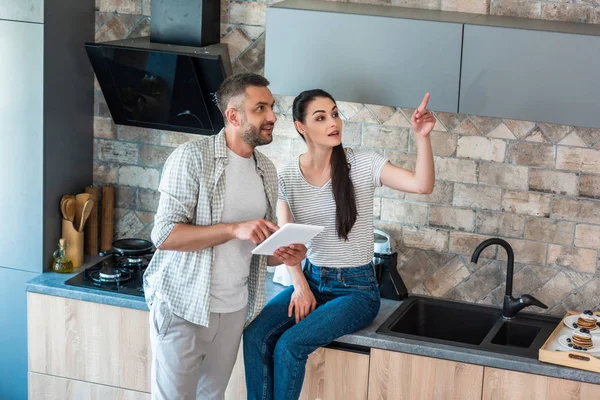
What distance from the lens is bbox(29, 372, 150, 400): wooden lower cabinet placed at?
3980mm

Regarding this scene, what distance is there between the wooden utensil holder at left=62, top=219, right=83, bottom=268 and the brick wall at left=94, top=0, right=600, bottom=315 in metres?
0.96

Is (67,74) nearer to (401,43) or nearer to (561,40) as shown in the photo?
(401,43)

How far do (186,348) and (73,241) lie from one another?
1173 millimetres

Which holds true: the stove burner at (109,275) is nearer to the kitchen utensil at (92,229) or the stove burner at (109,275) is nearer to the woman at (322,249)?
the kitchen utensil at (92,229)

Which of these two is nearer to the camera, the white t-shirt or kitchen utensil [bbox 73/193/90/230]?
the white t-shirt

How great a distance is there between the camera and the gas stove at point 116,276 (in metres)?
3.96

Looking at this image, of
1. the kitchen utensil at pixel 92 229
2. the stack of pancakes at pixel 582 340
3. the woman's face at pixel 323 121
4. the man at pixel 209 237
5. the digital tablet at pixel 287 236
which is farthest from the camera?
the kitchen utensil at pixel 92 229

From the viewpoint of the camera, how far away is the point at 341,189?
3.63 meters

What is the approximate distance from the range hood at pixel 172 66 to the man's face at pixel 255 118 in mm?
611

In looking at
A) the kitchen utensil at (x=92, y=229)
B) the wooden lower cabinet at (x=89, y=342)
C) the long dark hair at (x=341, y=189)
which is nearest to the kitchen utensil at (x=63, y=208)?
the kitchen utensil at (x=92, y=229)

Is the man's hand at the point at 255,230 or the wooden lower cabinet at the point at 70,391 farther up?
the man's hand at the point at 255,230

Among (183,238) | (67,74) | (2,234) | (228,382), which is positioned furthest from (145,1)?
(228,382)

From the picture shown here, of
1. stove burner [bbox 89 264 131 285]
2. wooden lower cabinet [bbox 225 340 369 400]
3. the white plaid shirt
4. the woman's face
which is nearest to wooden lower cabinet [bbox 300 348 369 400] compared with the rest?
wooden lower cabinet [bbox 225 340 369 400]

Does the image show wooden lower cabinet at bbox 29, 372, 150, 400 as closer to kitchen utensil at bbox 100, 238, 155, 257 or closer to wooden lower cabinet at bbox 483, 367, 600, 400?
kitchen utensil at bbox 100, 238, 155, 257
